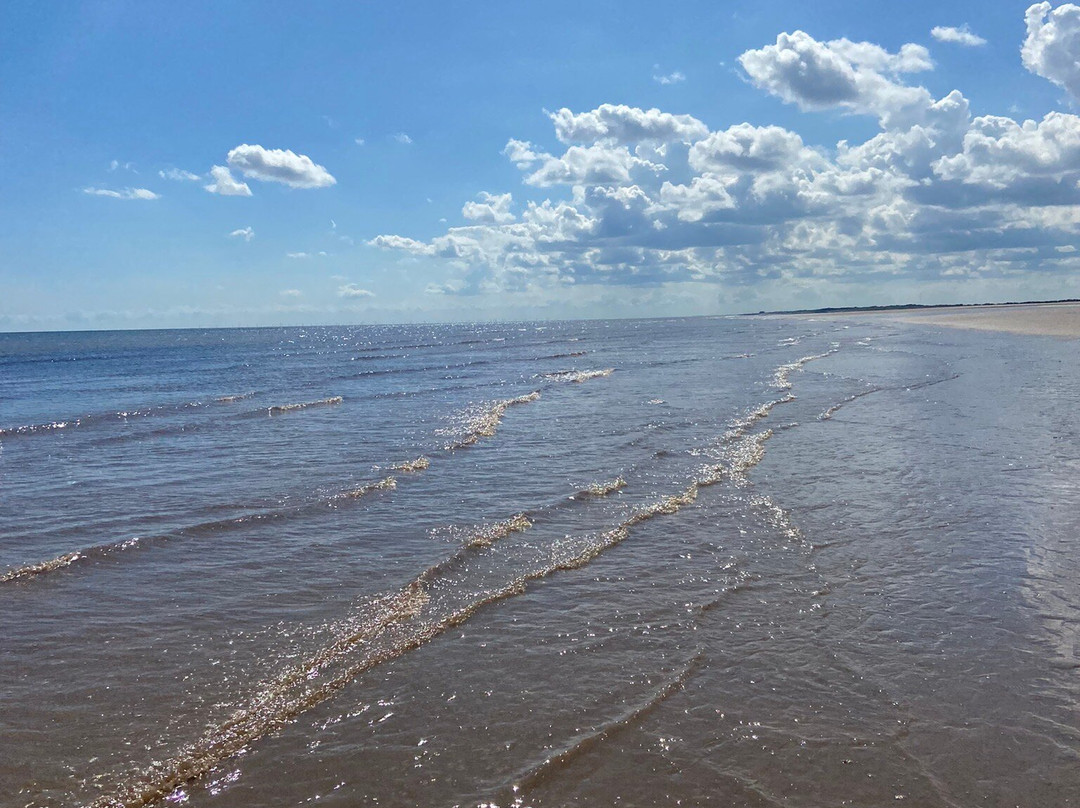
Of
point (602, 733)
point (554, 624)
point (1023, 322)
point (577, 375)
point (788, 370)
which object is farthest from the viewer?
point (1023, 322)

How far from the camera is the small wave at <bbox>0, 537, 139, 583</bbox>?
9281 mm

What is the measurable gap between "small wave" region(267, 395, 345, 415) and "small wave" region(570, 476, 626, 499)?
16.6 metres

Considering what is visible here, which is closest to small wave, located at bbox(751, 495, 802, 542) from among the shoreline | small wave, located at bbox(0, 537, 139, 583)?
small wave, located at bbox(0, 537, 139, 583)

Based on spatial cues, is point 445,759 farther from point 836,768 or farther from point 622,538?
point 622,538

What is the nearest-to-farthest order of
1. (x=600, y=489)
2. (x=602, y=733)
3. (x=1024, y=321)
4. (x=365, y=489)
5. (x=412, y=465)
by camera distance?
(x=602, y=733) → (x=600, y=489) → (x=365, y=489) → (x=412, y=465) → (x=1024, y=321)

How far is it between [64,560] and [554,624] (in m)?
6.87

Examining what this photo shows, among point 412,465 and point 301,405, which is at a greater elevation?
point 301,405

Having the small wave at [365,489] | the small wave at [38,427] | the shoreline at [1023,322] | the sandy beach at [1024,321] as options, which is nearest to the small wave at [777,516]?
the small wave at [365,489]

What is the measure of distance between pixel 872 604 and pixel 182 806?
626cm

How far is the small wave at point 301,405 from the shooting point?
26844 mm

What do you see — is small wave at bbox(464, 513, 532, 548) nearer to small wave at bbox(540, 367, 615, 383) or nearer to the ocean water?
the ocean water

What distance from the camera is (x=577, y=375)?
3981 centimetres

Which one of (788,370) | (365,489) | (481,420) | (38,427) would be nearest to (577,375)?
(788,370)

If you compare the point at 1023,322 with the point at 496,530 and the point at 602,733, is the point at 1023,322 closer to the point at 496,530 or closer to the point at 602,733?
the point at 496,530
